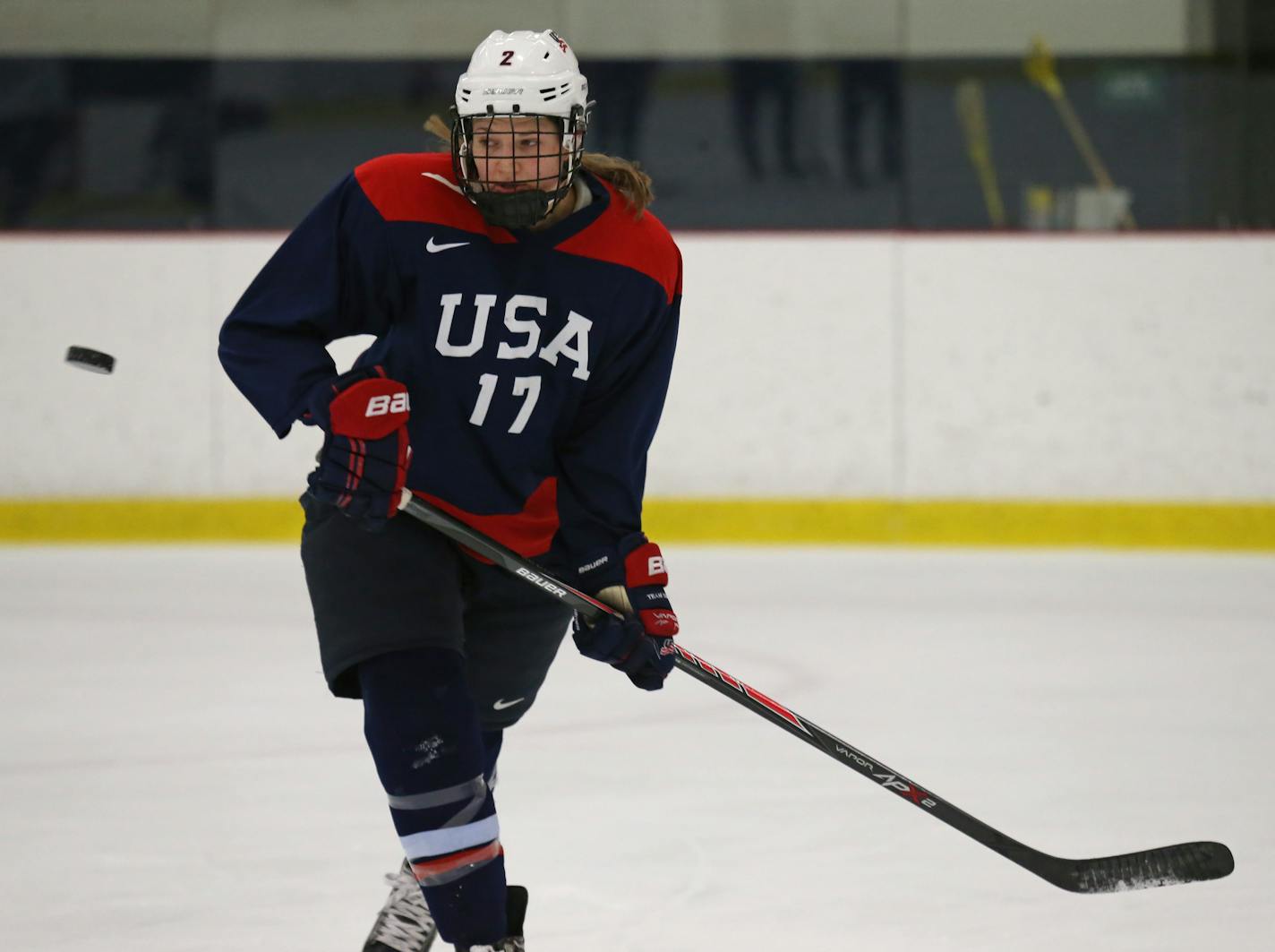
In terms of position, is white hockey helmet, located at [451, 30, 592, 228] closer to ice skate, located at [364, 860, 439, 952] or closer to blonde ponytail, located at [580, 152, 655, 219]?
blonde ponytail, located at [580, 152, 655, 219]

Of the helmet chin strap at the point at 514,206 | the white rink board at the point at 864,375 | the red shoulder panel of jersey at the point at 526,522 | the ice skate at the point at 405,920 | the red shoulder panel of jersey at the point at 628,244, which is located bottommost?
the white rink board at the point at 864,375

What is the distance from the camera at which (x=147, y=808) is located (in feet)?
9.17

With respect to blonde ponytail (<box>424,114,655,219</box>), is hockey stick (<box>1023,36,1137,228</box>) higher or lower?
lower

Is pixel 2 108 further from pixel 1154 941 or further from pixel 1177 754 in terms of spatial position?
pixel 1154 941

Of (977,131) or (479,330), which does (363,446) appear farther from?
(977,131)

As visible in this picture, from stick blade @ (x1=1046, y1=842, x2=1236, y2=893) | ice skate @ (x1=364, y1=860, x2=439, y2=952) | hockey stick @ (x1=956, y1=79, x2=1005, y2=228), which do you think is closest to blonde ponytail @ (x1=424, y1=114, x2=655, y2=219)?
ice skate @ (x1=364, y1=860, x2=439, y2=952)

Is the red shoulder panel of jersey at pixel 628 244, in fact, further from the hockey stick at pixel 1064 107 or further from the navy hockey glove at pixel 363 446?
the hockey stick at pixel 1064 107

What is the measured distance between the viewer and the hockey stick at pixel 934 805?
78.6 inches

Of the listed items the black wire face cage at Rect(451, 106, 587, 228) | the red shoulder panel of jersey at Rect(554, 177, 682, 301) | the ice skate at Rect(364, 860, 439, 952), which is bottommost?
the ice skate at Rect(364, 860, 439, 952)

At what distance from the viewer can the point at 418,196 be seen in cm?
195

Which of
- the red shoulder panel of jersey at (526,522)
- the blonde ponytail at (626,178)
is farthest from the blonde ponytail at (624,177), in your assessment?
the red shoulder panel of jersey at (526,522)

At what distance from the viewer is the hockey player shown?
1854mm

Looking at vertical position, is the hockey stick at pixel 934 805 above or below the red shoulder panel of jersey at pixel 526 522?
below

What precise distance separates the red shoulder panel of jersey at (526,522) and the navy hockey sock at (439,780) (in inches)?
6.8
